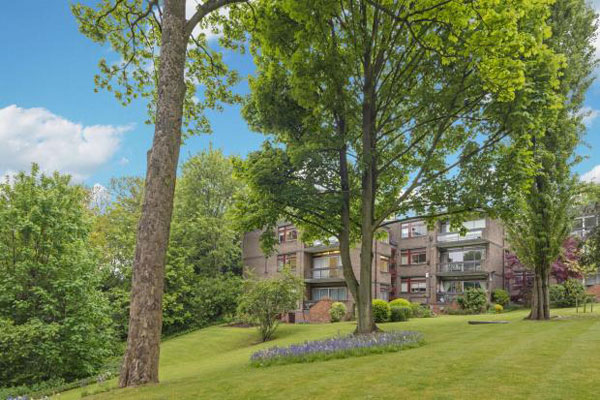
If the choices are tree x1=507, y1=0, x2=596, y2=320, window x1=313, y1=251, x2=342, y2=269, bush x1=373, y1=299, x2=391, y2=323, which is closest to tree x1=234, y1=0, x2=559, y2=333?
tree x1=507, y1=0, x2=596, y2=320

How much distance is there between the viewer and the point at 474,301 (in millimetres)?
35750

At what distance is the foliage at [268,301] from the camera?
2658cm

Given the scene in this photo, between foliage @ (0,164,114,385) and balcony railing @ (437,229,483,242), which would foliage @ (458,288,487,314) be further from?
foliage @ (0,164,114,385)

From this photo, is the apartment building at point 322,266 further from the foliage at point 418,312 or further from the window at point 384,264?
the foliage at point 418,312

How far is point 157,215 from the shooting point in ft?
30.2

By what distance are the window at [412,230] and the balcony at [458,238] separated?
1833mm

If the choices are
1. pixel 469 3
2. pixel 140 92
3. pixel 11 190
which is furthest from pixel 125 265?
pixel 469 3

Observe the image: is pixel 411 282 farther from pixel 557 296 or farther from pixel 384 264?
pixel 557 296

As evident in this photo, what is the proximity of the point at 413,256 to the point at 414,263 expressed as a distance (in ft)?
2.68

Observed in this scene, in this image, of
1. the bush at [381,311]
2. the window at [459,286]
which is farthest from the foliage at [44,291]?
the window at [459,286]

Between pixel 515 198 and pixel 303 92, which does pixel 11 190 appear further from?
pixel 515 198

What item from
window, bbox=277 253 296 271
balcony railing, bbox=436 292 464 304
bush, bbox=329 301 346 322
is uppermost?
window, bbox=277 253 296 271

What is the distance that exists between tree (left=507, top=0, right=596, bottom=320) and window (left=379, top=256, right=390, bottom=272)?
22449mm

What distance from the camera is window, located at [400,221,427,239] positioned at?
152ft
